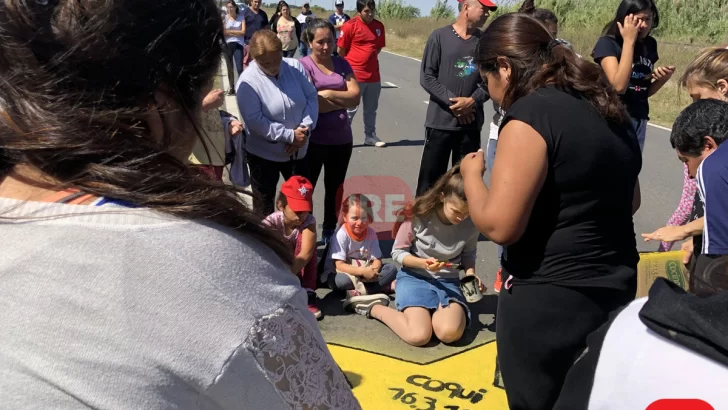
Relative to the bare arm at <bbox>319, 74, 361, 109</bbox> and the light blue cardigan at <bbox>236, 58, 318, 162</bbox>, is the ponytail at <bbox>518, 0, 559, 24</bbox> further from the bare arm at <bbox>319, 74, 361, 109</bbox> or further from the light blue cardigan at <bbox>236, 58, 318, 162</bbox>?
the light blue cardigan at <bbox>236, 58, 318, 162</bbox>

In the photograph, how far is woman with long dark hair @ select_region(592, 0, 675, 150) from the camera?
14.1 feet

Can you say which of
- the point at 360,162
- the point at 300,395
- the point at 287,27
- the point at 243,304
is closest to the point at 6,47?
the point at 243,304

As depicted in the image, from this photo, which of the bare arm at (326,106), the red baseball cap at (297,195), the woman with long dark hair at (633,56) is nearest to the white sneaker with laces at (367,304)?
the red baseball cap at (297,195)

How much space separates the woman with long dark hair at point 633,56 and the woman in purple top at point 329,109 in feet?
6.14

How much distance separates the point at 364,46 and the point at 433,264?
4747mm

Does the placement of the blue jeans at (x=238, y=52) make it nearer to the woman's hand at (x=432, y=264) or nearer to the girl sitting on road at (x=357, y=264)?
the girl sitting on road at (x=357, y=264)

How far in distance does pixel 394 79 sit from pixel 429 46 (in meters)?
12.2

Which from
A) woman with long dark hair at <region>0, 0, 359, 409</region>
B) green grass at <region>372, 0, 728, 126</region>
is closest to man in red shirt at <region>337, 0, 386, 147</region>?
woman with long dark hair at <region>0, 0, 359, 409</region>

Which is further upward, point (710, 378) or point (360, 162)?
point (710, 378)

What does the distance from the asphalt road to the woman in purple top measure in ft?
2.72

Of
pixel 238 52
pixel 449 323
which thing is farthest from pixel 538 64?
pixel 238 52

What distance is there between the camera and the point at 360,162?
7785 millimetres

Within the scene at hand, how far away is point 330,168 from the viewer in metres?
4.93

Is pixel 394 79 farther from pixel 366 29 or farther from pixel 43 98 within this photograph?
pixel 43 98
